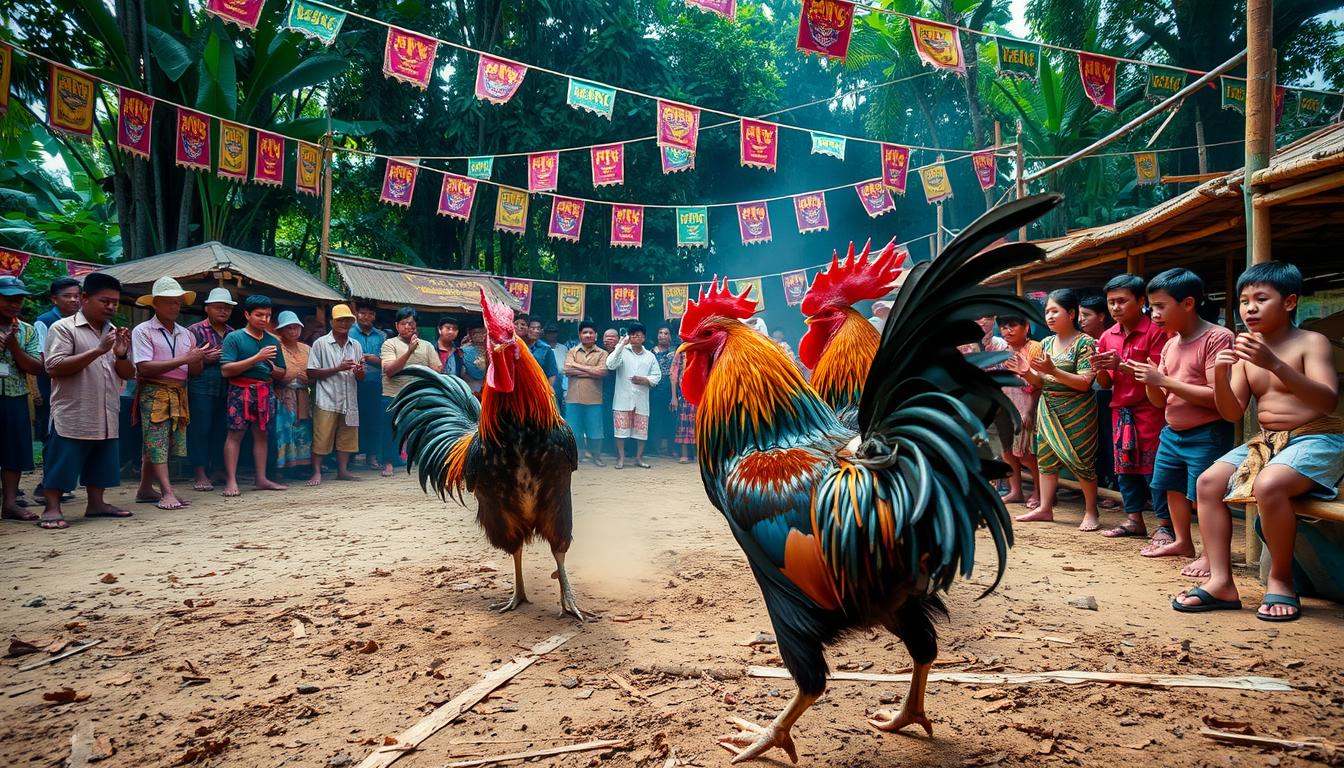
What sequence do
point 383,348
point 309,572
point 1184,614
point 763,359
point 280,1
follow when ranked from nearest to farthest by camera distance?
point 763,359, point 1184,614, point 309,572, point 383,348, point 280,1

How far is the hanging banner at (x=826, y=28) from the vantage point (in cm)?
803

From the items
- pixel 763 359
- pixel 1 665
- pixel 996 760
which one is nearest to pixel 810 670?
pixel 996 760

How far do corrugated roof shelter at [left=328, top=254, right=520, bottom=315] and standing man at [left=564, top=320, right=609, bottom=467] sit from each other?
65.3 inches

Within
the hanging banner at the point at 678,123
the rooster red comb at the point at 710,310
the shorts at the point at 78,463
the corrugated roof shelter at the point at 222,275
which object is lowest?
the shorts at the point at 78,463

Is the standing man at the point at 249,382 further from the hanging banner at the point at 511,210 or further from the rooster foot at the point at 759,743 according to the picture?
the rooster foot at the point at 759,743

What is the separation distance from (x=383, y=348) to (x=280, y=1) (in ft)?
27.6

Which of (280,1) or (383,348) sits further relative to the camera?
(280,1)

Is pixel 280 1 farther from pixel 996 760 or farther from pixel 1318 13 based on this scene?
pixel 1318 13

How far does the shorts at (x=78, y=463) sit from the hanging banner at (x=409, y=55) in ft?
18.7

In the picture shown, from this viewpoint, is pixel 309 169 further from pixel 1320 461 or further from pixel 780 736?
pixel 1320 461

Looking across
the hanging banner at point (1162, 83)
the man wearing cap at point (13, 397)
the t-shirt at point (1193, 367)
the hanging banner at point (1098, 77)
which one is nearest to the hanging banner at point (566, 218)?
the man wearing cap at point (13, 397)

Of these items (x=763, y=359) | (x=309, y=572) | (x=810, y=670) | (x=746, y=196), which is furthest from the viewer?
(x=746, y=196)

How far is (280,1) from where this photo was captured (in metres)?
11.9

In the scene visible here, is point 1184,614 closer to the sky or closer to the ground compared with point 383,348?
closer to the ground
